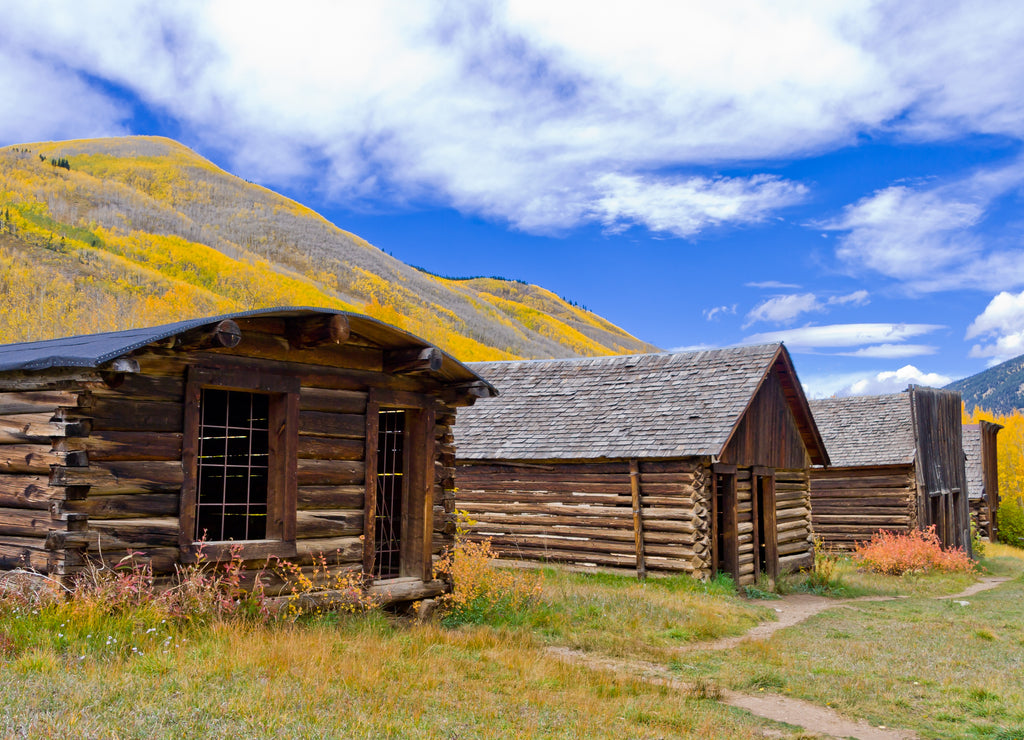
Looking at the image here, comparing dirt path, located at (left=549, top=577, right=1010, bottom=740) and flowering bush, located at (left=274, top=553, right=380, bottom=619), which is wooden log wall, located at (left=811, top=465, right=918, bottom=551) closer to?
dirt path, located at (left=549, top=577, right=1010, bottom=740)

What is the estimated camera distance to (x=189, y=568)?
821cm

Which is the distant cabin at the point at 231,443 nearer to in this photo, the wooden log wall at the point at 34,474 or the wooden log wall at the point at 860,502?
the wooden log wall at the point at 34,474

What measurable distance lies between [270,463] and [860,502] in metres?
21.3

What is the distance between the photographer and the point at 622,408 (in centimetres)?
1838

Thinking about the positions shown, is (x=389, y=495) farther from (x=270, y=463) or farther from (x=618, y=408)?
(x=618, y=408)

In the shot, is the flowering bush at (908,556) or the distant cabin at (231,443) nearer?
the distant cabin at (231,443)

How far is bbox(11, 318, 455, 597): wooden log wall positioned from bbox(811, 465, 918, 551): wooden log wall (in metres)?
19.1

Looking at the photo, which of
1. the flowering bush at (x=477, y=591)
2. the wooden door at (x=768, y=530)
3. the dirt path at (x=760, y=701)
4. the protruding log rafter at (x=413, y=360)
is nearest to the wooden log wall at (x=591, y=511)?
the wooden door at (x=768, y=530)

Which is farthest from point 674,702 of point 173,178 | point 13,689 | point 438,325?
point 173,178

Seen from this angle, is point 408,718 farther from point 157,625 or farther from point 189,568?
point 189,568

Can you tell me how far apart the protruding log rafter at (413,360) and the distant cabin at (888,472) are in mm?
18266

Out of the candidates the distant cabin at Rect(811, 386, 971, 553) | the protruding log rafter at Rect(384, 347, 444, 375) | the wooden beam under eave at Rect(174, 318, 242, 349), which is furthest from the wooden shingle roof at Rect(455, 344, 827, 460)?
the wooden beam under eave at Rect(174, 318, 242, 349)

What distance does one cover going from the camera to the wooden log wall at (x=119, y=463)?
7570mm

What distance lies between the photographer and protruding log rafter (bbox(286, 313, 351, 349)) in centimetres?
916
